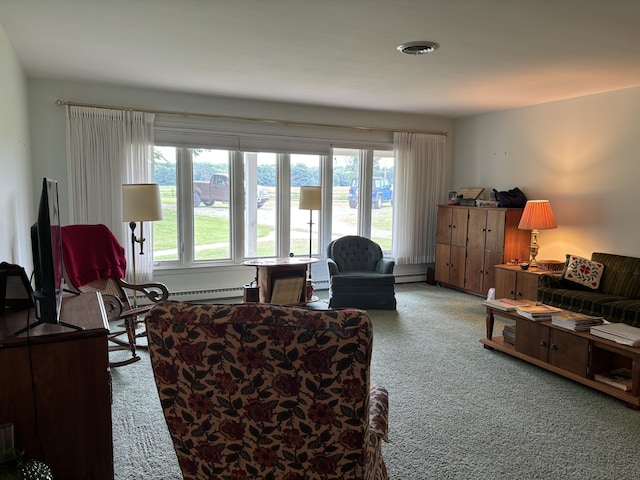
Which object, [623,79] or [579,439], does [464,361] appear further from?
[623,79]

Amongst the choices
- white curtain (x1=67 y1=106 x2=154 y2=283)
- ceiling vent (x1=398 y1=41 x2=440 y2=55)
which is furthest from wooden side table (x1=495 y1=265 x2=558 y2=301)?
white curtain (x1=67 y1=106 x2=154 y2=283)

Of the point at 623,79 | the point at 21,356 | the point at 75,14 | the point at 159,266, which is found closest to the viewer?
the point at 21,356

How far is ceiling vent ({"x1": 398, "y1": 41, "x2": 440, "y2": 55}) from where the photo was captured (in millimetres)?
3238

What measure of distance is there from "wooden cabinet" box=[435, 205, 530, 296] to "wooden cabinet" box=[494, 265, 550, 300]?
37 centimetres

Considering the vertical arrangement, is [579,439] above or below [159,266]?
below

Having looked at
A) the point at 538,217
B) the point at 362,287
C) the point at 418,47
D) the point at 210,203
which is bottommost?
the point at 362,287

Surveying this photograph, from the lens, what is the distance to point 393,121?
6.45m

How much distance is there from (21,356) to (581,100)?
5681 millimetres

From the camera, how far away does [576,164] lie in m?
5.13

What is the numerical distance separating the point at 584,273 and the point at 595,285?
0.15 meters

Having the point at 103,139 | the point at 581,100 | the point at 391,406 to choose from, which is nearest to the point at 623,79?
the point at 581,100

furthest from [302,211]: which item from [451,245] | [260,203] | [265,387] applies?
[265,387]

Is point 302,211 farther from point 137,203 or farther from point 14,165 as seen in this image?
point 14,165

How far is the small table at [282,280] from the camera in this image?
194 inches
